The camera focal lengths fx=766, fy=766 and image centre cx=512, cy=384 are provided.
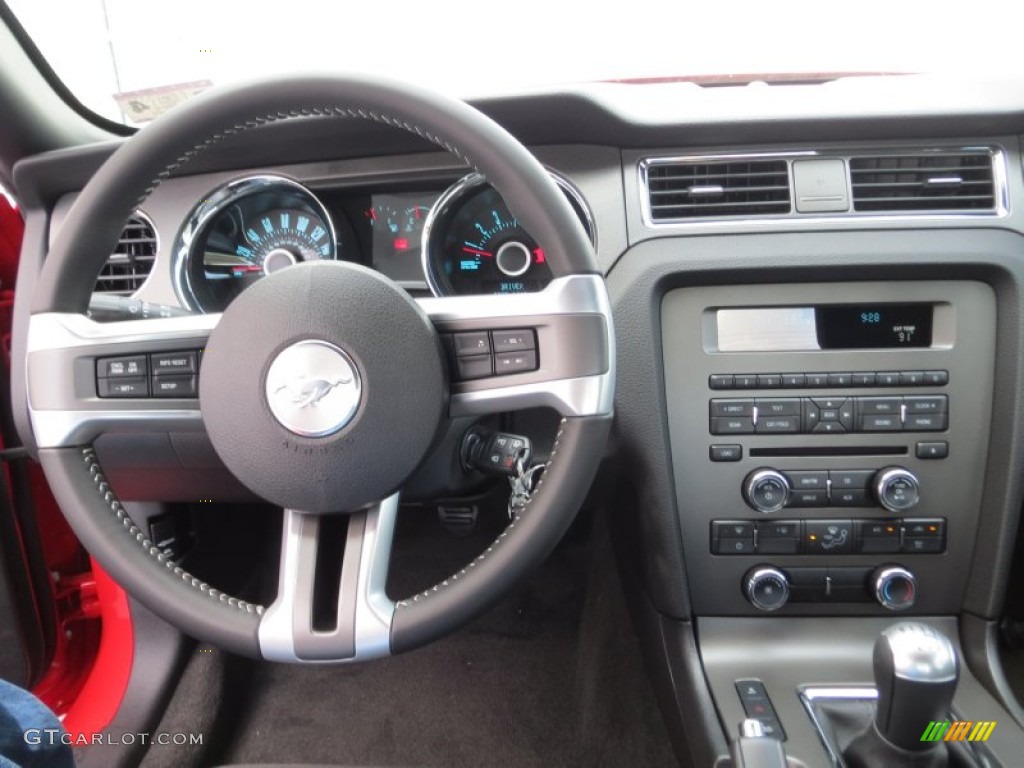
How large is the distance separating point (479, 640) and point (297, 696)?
0.42 meters

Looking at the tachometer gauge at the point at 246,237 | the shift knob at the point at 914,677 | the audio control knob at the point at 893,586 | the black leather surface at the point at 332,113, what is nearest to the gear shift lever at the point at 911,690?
the shift knob at the point at 914,677

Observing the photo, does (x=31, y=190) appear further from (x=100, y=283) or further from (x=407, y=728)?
(x=407, y=728)

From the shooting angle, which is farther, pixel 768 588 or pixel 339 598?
pixel 768 588

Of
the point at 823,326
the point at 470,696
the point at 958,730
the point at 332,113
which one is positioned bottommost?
the point at 470,696

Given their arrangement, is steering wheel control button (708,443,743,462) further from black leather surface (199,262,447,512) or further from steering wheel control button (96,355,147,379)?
steering wheel control button (96,355,147,379)

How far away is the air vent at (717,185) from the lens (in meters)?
1.22

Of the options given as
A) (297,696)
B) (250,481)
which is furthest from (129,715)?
(250,481)

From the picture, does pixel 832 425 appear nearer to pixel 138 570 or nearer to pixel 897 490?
pixel 897 490

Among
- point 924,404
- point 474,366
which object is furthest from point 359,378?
point 924,404

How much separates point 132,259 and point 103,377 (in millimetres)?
501

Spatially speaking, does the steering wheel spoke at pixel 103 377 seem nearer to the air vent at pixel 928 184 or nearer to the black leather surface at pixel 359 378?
the black leather surface at pixel 359 378

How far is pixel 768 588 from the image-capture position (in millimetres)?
1272

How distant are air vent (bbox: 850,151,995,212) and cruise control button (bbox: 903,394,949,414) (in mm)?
299

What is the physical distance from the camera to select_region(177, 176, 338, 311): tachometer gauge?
1323 millimetres
